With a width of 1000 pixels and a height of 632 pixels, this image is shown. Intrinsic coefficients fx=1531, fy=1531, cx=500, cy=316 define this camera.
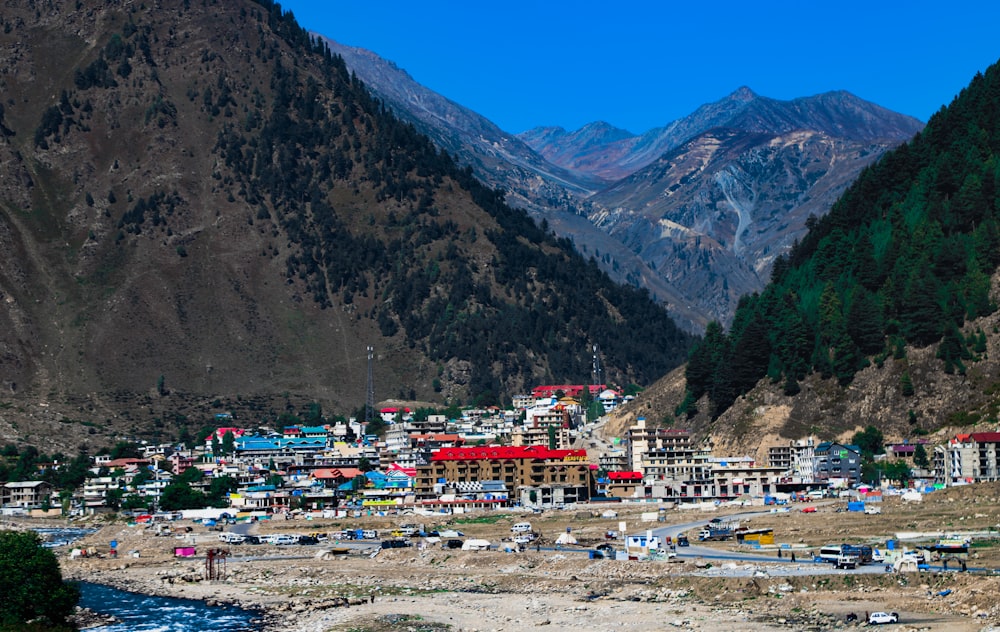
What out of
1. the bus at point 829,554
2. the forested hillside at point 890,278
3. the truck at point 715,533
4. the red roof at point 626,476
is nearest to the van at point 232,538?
the truck at point 715,533

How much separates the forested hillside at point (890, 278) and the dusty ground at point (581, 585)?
35515 millimetres

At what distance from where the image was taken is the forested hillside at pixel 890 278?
15325 centimetres

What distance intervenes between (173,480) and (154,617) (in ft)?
313

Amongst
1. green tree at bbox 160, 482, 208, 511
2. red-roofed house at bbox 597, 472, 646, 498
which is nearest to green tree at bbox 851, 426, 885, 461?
red-roofed house at bbox 597, 472, 646, 498

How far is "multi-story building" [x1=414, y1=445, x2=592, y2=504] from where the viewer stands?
489ft

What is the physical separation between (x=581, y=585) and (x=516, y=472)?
228ft

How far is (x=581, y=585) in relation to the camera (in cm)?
8456

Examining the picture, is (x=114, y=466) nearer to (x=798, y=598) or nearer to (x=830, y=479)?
(x=830, y=479)

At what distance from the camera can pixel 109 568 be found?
109 meters

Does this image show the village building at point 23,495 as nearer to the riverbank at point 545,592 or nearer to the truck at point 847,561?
the riverbank at point 545,592

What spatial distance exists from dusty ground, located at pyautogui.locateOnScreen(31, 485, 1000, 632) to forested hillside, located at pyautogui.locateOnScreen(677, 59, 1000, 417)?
35515 mm

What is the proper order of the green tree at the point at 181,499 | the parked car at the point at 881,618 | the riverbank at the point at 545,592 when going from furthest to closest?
the green tree at the point at 181,499 → the riverbank at the point at 545,592 → the parked car at the point at 881,618

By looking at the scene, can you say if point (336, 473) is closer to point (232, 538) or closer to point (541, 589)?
point (232, 538)

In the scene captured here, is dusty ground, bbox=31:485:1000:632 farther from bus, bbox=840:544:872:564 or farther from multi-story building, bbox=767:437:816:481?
multi-story building, bbox=767:437:816:481
